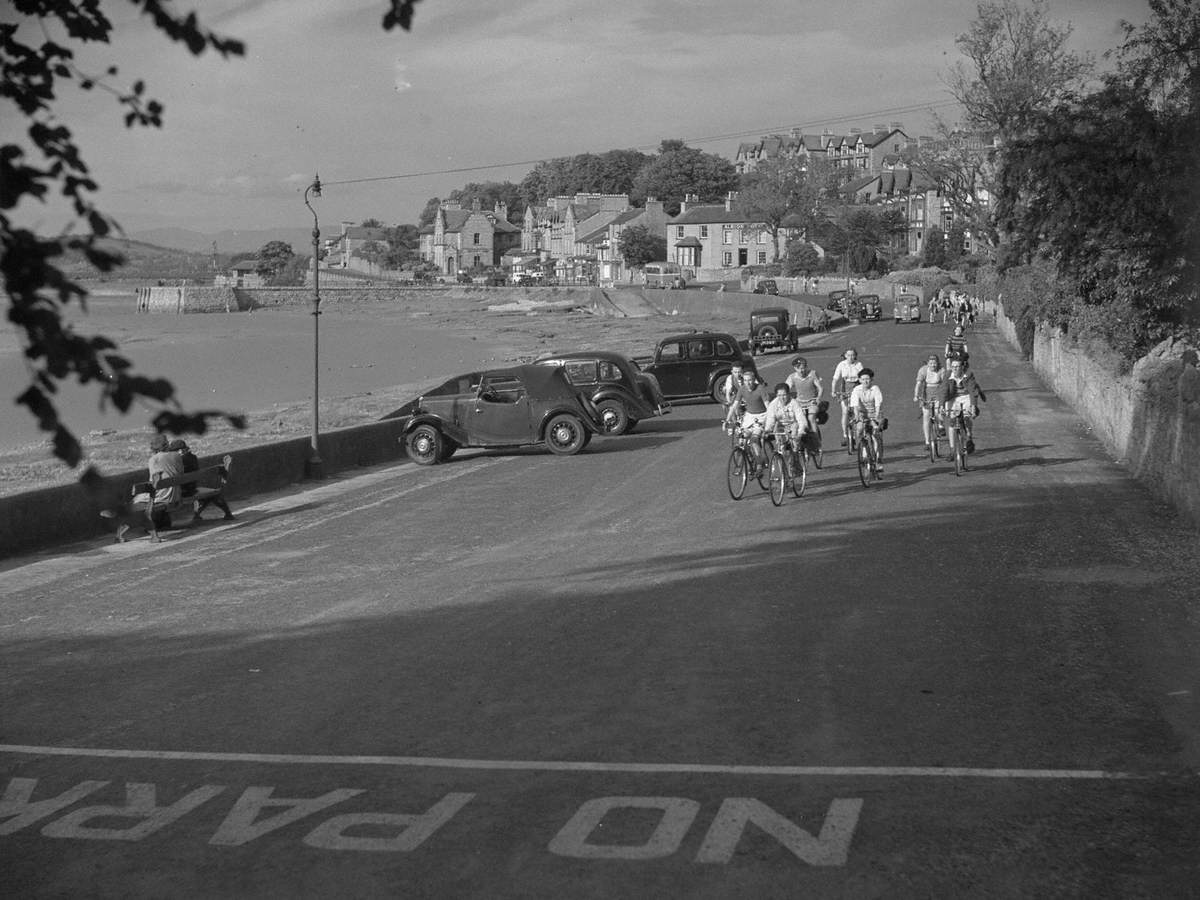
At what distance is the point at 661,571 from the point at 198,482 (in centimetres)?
787

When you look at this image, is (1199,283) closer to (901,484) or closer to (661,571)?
(901,484)

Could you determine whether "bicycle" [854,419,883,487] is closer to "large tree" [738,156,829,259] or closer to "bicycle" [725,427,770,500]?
"bicycle" [725,427,770,500]

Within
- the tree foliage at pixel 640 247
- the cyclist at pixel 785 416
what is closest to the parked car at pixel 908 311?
the cyclist at pixel 785 416

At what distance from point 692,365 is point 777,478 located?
18.1 meters

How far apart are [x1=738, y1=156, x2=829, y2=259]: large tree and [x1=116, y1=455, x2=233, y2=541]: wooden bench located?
12683cm

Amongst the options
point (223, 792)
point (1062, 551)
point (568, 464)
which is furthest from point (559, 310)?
point (223, 792)

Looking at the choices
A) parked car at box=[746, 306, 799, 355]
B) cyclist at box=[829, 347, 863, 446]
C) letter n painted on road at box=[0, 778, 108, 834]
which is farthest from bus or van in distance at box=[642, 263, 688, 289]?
letter n painted on road at box=[0, 778, 108, 834]

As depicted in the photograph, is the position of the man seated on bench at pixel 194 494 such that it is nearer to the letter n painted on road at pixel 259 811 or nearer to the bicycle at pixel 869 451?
the bicycle at pixel 869 451

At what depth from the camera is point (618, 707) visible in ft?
32.2

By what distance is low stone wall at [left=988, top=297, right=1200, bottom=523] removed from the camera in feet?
60.7

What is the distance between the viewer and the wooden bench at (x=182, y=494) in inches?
742

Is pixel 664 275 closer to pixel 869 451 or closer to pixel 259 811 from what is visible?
pixel 869 451

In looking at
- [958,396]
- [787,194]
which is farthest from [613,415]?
[787,194]

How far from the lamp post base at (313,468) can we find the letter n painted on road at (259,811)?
16820mm
